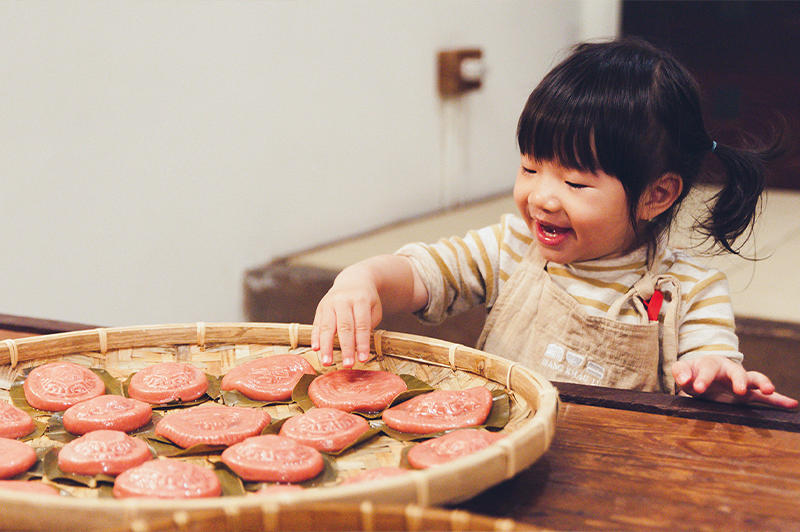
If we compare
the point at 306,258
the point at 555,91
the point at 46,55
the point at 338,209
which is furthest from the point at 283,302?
the point at 555,91

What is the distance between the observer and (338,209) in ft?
7.66

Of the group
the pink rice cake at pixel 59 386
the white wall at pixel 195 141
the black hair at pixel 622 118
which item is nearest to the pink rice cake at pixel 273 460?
the pink rice cake at pixel 59 386

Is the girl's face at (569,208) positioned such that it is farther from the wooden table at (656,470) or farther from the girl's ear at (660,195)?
the wooden table at (656,470)

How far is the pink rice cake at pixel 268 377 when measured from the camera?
81 centimetres

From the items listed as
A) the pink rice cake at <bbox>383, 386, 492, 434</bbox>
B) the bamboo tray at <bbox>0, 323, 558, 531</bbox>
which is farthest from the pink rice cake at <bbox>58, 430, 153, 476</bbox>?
the pink rice cake at <bbox>383, 386, 492, 434</bbox>

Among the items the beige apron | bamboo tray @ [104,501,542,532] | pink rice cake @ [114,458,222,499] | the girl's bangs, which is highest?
the girl's bangs

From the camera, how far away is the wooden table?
1.81ft

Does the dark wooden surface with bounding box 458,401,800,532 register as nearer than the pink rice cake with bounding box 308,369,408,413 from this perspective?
Yes

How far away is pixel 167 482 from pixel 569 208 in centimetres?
62

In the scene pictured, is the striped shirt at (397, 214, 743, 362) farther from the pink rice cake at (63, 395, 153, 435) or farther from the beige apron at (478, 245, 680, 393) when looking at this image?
the pink rice cake at (63, 395, 153, 435)

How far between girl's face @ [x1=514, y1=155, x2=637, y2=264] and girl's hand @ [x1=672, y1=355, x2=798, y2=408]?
0.23 metres

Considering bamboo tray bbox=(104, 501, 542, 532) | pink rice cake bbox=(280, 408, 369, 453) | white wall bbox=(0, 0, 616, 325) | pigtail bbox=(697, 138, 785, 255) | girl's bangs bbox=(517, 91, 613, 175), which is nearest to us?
bamboo tray bbox=(104, 501, 542, 532)

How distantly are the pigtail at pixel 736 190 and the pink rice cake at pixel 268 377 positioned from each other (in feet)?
2.13

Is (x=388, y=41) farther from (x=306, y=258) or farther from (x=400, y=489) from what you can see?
(x=400, y=489)
